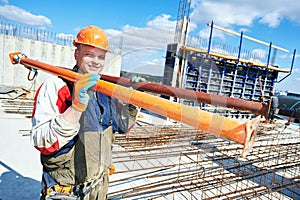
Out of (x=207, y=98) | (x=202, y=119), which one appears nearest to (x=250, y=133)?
(x=202, y=119)

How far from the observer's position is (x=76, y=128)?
0.91 meters

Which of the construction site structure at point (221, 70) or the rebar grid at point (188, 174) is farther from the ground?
the construction site structure at point (221, 70)

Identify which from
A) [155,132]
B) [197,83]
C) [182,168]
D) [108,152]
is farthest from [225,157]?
[197,83]

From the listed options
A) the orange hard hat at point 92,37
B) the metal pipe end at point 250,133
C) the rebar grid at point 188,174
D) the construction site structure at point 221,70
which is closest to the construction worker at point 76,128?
the orange hard hat at point 92,37

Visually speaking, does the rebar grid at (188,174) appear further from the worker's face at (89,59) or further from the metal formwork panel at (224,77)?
the metal formwork panel at (224,77)

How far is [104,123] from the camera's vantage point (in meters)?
1.25

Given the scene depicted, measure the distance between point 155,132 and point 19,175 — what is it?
2.67 m

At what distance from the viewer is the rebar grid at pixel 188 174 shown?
2.24m

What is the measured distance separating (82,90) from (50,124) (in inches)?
8.4

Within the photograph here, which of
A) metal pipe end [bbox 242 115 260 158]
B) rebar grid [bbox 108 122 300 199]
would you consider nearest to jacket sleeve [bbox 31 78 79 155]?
metal pipe end [bbox 242 115 260 158]

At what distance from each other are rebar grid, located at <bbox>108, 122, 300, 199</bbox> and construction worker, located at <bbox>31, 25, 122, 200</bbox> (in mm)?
878

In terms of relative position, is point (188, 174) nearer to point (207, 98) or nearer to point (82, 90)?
point (207, 98)

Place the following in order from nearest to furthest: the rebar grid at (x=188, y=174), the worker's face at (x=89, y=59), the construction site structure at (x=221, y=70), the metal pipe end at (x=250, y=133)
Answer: the metal pipe end at (x=250, y=133), the worker's face at (x=89, y=59), the rebar grid at (x=188, y=174), the construction site structure at (x=221, y=70)

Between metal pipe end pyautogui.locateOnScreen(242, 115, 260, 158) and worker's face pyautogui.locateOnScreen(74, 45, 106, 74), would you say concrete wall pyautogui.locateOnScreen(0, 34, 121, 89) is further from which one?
metal pipe end pyautogui.locateOnScreen(242, 115, 260, 158)
